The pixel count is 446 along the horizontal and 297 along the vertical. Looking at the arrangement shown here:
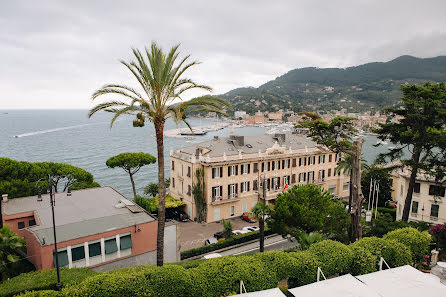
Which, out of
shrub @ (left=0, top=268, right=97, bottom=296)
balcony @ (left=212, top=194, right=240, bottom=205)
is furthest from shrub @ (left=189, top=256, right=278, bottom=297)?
balcony @ (left=212, top=194, right=240, bottom=205)

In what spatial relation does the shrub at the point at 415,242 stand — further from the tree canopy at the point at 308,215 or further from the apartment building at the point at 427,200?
the apartment building at the point at 427,200

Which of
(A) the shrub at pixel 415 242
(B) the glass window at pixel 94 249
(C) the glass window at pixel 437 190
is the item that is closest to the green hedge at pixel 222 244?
(B) the glass window at pixel 94 249

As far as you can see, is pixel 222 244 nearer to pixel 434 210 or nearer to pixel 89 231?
pixel 89 231

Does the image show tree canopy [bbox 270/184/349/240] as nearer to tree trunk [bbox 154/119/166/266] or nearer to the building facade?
the building facade

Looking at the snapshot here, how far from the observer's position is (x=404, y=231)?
789 inches

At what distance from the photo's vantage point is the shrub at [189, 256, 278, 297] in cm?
1438

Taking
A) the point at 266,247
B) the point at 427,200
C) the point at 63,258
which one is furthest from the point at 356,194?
the point at 63,258

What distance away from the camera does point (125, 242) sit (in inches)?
864

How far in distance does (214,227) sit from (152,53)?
28.1 metres

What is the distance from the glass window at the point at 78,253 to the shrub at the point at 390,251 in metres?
18.2

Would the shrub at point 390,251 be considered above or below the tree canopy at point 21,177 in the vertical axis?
below

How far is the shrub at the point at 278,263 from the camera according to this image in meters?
15.7

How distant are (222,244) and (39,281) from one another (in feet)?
61.0

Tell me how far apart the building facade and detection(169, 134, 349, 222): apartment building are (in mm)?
14020
